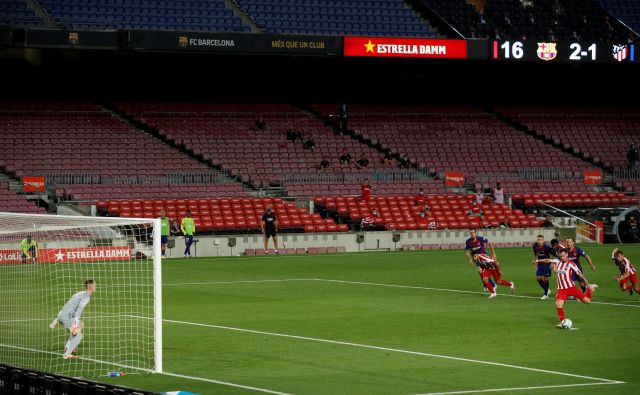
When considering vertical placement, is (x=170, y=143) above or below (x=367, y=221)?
above

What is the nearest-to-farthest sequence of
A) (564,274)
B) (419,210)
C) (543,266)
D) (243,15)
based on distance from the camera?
1. (564,274)
2. (543,266)
3. (419,210)
4. (243,15)

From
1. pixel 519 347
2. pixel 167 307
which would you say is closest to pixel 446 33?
pixel 167 307

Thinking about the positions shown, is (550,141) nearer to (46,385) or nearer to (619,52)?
(619,52)

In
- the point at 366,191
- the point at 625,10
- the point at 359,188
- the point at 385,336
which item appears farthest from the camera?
the point at 625,10

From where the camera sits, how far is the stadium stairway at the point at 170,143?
47.8m

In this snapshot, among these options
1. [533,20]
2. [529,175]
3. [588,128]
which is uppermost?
[533,20]

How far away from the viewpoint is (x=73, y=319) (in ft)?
55.5

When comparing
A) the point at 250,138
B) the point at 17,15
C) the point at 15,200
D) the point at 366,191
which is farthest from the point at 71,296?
the point at 250,138

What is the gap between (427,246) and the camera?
45469 mm

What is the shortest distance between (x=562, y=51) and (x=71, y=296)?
34.8m

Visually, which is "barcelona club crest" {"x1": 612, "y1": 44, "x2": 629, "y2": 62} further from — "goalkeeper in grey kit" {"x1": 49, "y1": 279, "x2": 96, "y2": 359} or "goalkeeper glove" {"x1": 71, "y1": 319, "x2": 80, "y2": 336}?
"goalkeeper glove" {"x1": 71, "y1": 319, "x2": 80, "y2": 336}

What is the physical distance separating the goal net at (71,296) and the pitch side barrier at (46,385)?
2624 mm

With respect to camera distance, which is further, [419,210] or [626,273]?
[419,210]

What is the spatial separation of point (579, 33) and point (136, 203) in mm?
25284
